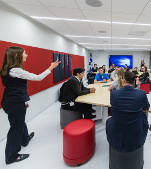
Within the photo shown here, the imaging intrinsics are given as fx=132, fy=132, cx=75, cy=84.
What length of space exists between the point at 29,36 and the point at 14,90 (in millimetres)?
2135

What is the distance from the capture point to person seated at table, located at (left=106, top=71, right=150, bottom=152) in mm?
1437

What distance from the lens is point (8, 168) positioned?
6.23 ft

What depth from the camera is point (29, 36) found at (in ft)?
11.3

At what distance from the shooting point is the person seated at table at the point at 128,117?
Answer: 144 cm

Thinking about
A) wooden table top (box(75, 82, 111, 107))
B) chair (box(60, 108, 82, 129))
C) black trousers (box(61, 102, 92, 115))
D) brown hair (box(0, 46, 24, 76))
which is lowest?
chair (box(60, 108, 82, 129))

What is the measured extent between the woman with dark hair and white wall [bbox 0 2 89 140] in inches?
32.5

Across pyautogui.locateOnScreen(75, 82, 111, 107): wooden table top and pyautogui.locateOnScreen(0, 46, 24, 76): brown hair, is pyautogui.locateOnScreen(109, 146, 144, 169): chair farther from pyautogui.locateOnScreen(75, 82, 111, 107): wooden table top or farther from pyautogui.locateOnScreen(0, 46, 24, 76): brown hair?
pyautogui.locateOnScreen(0, 46, 24, 76): brown hair

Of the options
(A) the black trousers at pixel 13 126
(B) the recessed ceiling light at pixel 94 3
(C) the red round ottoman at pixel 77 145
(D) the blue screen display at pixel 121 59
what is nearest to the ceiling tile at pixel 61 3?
(B) the recessed ceiling light at pixel 94 3

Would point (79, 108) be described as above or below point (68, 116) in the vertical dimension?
above

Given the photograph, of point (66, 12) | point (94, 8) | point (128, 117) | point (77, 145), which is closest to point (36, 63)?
point (66, 12)

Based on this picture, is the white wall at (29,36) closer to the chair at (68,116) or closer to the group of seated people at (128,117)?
the chair at (68,116)

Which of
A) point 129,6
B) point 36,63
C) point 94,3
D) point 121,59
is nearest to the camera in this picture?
point 94,3

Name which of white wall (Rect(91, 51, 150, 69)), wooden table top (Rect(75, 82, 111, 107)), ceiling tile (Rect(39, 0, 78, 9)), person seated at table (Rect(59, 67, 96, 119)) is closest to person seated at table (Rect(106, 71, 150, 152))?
wooden table top (Rect(75, 82, 111, 107))

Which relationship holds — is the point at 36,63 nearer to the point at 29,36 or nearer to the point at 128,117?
the point at 29,36
